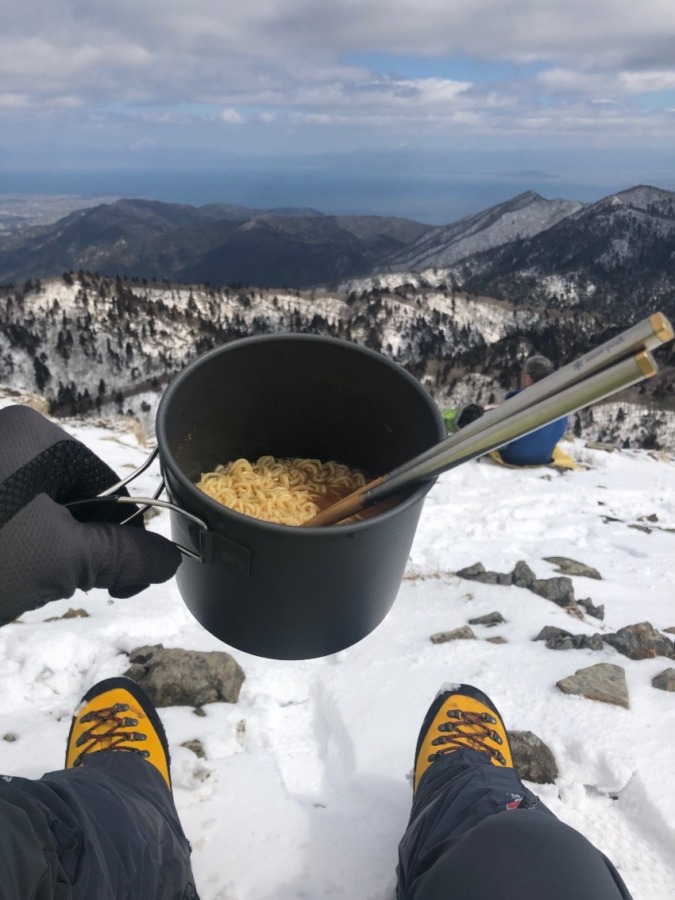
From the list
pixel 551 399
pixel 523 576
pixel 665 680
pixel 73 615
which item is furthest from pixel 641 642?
pixel 73 615

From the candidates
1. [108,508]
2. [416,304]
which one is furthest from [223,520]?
[416,304]

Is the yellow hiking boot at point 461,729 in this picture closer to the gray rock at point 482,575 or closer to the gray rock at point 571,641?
the gray rock at point 571,641

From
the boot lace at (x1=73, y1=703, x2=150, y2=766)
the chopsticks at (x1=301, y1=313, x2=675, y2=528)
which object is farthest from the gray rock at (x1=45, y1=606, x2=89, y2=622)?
the chopsticks at (x1=301, y1=313, x2=675, y2=528)

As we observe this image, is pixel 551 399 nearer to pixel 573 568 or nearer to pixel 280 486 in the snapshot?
pixel 280 486

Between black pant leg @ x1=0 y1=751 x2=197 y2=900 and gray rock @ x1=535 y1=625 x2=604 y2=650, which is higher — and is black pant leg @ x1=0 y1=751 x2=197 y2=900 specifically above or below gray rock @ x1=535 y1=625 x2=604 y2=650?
above

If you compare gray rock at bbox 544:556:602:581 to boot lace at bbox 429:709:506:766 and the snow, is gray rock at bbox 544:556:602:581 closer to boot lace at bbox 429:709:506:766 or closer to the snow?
the snow

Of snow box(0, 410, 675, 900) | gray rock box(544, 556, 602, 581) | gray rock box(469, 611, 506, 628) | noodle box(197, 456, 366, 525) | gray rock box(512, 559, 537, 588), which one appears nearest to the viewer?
noodle box(197, 456, 366, 525)

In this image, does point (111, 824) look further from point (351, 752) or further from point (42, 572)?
point (351, 752)
